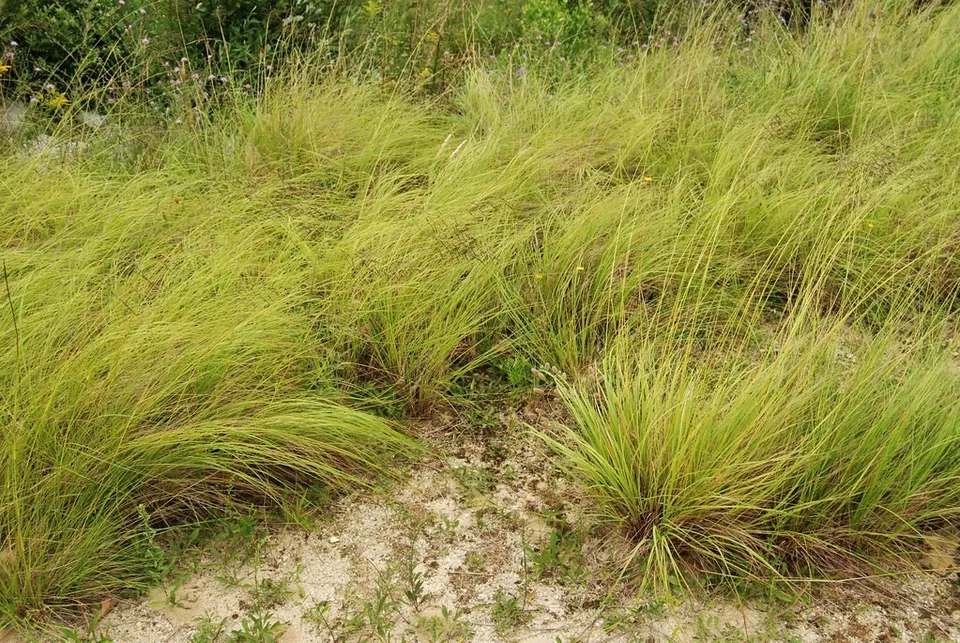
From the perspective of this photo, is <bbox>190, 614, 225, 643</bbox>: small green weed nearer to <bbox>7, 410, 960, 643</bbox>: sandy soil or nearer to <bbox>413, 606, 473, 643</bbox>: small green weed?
<bbox>7, 410, 960, 643</bbox>: sandy soil

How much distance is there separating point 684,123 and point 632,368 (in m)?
1.75

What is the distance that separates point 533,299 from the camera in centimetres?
305

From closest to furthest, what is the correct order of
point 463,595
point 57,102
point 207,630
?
point 207,630 < point 463,595 < point 57,102

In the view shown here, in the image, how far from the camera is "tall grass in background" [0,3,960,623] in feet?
7.30

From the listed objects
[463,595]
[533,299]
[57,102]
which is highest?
[57,102]

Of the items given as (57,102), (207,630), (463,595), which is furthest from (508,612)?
(57,102)

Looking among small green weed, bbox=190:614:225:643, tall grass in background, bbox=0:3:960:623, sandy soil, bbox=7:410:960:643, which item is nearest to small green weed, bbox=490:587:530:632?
sandy soil, bbox=7:410:960:643

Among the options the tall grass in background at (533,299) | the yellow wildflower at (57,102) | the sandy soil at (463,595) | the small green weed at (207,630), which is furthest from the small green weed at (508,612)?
the yellow wildflower at (57,102)

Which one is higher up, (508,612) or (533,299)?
(533,299)

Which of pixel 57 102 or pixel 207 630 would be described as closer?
pixel 207 630

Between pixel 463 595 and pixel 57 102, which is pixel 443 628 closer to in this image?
pixel 463 595

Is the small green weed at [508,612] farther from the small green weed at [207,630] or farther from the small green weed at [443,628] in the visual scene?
the small green weed at [207,630]

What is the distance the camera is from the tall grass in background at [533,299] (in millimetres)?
2227

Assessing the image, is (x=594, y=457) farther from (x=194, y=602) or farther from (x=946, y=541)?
(x=194, y=602)
